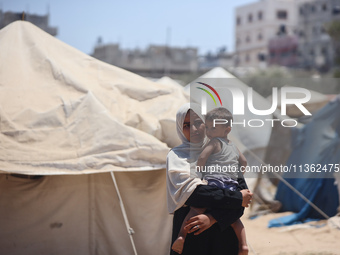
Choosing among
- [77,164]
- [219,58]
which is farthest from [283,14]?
[77,164]

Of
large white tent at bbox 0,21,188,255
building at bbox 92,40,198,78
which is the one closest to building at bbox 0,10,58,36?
large white tent at bbox 0,21,188,255

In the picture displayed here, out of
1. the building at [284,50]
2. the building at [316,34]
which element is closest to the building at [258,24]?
the building at [316,34]

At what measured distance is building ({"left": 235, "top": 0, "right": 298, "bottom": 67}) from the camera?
5912 centimetres

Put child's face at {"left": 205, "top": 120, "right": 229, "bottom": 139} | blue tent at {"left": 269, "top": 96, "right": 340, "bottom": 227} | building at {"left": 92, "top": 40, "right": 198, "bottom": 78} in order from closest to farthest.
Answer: child's face at {"left": 205, "top": 120, "right": 229, "bottom": 139} → blue tent at {"left": 269, "top": 96, "right": 340, "bottom": 227} → building at {"left": 92, "top": 40, "right": 198, "bottom": 78}

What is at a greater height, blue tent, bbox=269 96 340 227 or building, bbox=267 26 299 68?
building, bbox=267 26 299 68

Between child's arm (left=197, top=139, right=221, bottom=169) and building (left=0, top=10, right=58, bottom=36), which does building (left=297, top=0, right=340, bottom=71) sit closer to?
building (left=0, top=10, right=58, bottom=36)

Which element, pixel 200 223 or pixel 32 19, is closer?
pixel 200 223

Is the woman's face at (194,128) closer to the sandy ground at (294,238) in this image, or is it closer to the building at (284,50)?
the sandy ground at (294,238)

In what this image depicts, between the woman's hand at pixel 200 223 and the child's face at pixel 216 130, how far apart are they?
0.52 metres

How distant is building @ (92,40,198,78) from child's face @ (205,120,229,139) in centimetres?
3996

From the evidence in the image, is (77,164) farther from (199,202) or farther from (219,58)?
(219,58)

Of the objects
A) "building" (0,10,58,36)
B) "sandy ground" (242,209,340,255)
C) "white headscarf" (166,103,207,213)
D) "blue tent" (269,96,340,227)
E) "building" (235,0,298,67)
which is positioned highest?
"building" (235,0,298,67)

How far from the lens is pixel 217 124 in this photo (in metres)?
2.86

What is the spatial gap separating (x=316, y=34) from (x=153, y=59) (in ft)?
61.3
